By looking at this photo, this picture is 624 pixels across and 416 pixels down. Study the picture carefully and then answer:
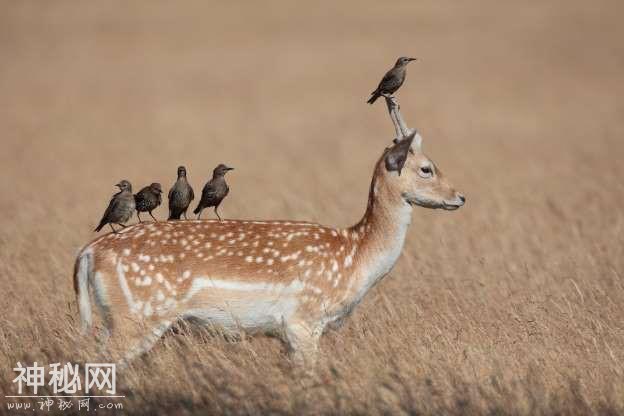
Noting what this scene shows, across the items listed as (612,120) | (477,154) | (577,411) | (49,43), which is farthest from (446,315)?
(49,43)

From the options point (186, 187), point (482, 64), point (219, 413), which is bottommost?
point (219, 413)

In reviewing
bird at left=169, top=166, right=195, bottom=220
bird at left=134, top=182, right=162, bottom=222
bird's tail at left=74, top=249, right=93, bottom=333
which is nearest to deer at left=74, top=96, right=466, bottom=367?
bird's tail at left=74, top=249, right=93, bottom=333

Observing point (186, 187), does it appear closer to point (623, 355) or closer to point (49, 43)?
point (623, 355)

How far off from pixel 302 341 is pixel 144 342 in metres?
1.07

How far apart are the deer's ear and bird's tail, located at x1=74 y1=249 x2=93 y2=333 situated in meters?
2.22

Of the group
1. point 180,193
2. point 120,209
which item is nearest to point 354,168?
point 180,193

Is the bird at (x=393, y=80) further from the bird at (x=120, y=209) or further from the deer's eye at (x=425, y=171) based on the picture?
the bird at (x=120, y=209)

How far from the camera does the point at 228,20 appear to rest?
48.4 meters

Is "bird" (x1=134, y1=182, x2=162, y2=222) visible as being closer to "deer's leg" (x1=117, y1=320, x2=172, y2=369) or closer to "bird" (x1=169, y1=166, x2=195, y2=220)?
"bird" (x1=169, y1=166, x2=195, y2=220)

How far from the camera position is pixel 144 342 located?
7125 mm

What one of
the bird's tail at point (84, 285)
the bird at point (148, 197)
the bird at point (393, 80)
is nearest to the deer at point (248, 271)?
the bird's tail at point (84, 285)

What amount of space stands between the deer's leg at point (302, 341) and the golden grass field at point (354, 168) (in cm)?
13

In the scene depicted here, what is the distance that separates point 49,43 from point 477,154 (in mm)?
27434

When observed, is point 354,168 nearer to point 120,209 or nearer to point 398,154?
point 398,154
